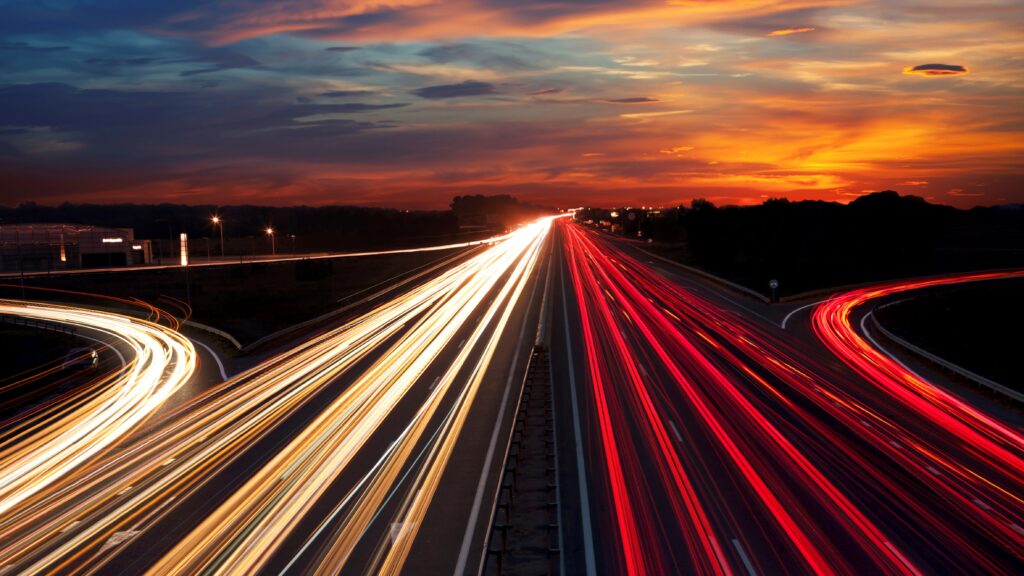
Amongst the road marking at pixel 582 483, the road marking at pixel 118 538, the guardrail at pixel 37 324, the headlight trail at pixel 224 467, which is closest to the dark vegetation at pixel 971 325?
the road marking at pixel 582 483

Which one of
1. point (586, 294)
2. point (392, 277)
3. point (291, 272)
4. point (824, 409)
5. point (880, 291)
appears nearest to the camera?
point (824, 409)

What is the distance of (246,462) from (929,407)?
21245mm

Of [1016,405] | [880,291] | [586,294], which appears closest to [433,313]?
[586,294]

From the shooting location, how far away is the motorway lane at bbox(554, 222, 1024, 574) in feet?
48.6

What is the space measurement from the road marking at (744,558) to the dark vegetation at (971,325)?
25.0 m

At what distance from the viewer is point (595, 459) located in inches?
824

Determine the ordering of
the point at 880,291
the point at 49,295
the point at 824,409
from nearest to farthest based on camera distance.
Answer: the point at 824,409 → the point at 880,291 → the point at 49,295

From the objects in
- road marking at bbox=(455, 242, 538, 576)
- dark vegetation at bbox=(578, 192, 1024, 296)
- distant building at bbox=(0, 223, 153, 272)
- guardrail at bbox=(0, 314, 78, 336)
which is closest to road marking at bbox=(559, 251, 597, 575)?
road marking at bbox=(455, 242, 538, 576)

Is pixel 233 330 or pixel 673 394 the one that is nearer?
pixel 673 394

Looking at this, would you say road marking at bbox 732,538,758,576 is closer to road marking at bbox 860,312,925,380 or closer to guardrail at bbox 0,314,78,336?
road marking at bbox 860,312,925,380

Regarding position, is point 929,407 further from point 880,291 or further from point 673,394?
point 880,291

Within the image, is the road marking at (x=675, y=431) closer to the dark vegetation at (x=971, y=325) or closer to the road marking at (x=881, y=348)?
the road marking at (x=881, y=348)

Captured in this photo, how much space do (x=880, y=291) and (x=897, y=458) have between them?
47.3 metres

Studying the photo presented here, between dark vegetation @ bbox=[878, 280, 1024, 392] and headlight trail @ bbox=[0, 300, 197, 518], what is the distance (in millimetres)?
34371
